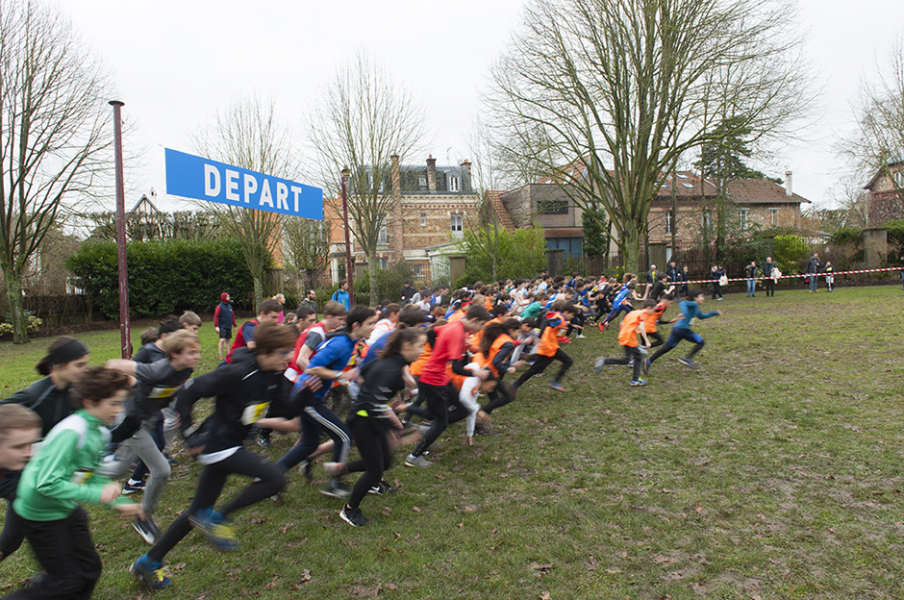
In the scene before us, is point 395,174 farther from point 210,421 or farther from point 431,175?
point 210,421

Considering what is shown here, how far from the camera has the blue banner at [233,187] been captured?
7.13 m

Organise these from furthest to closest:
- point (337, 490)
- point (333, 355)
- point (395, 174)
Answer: point (395, 174)
point (337, 490)
point (333, 355)

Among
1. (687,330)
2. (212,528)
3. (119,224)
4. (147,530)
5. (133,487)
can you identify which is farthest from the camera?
(687,330)

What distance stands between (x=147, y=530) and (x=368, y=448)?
187cm

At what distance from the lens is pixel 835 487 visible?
473cm

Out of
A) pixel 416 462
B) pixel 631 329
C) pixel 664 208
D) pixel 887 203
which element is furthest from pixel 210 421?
pixel 664 208

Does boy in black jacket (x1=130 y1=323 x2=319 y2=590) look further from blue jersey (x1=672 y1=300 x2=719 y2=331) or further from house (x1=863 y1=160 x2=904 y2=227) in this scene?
house (x1=863 y1=160 x2=904 y2=227)

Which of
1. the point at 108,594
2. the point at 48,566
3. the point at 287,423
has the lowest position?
the point at 108,594

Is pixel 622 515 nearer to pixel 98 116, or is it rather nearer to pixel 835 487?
pixel 835 487

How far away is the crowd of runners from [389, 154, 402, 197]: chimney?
18.9 metres

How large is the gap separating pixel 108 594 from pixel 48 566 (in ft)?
3.81

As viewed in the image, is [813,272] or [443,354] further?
[813,272]

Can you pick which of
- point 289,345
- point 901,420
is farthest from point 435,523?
point 901,420

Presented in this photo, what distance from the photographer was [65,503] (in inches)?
107
